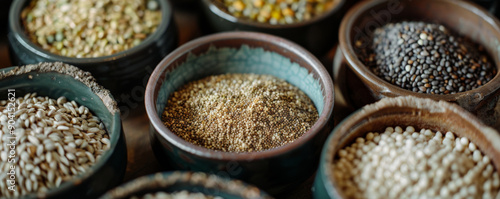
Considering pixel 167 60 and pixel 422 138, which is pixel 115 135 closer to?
pixel 167 60

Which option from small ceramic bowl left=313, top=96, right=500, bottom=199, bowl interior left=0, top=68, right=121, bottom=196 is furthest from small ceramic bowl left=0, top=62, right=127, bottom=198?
small ceramic bowl left=313, top=96, right=500, bottom=199

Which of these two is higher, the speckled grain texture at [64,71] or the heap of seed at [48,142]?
the speckled grain texture at [64,71]

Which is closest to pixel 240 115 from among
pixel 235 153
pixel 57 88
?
pixel 235 153

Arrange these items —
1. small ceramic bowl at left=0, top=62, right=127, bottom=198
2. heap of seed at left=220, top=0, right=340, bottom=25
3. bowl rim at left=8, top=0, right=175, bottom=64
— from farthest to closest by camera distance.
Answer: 1. heap of seed at left=220, top=0, right=340, bottom=25
2. bowl rim at left=8, top=0, right=175, bottom=64
3. small ceramic bowl at left=0, top=62, right=127, bottom=198

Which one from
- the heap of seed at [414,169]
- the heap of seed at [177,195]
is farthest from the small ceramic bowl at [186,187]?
the heap of seed at [414,169]

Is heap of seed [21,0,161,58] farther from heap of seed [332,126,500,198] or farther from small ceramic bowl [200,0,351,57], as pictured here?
heap of seed [332,126,500,198]

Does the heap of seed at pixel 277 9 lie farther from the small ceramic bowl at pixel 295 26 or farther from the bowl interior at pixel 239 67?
the bowl interior at pixel 239 67
